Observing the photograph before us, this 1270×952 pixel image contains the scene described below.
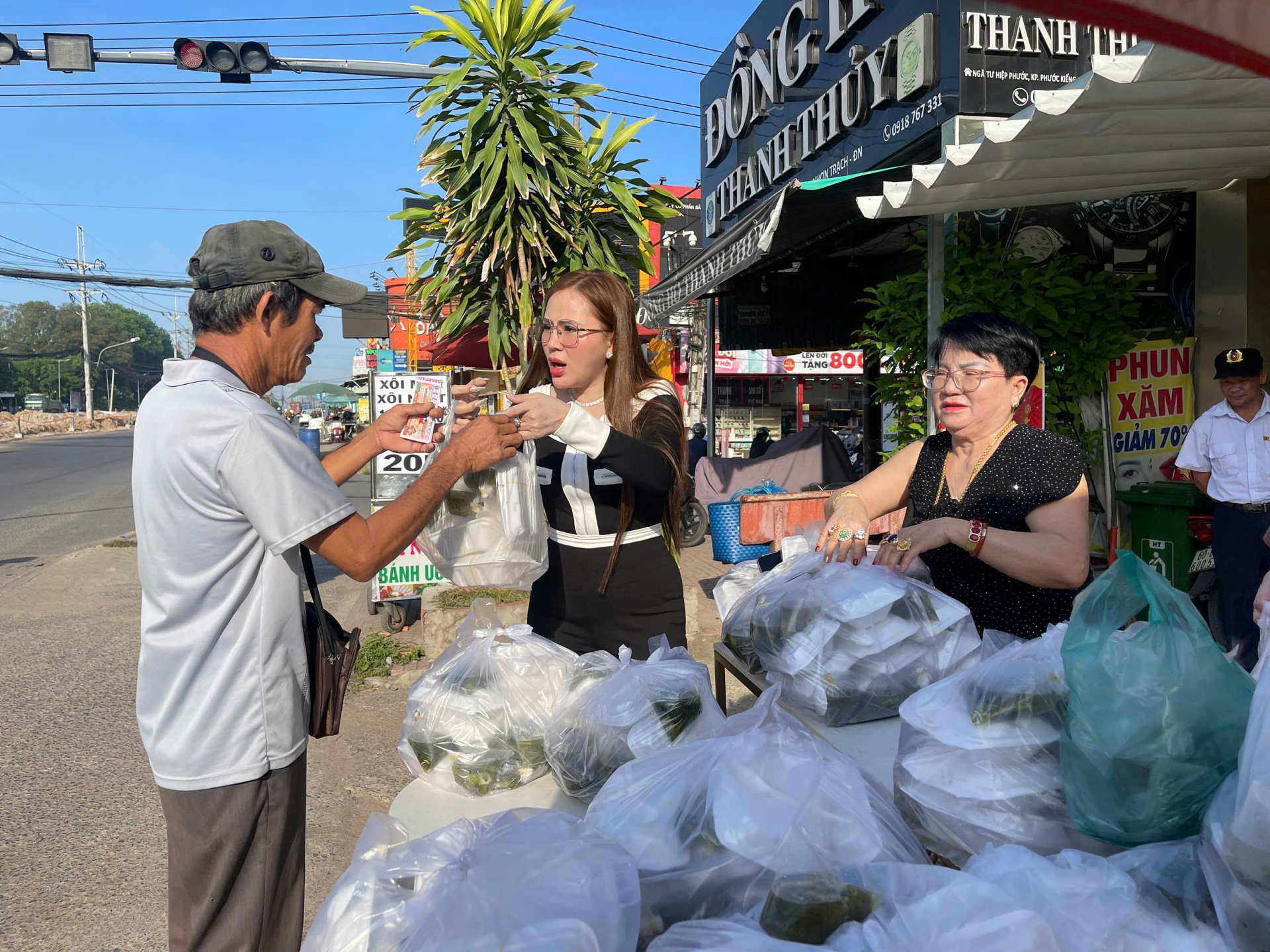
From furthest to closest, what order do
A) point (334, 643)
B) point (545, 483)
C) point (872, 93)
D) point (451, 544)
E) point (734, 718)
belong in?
point (872, 93) < point (545, 483) < point (451, 544) < point (334, 643) < point (734, 718)

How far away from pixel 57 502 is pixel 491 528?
54.9ft

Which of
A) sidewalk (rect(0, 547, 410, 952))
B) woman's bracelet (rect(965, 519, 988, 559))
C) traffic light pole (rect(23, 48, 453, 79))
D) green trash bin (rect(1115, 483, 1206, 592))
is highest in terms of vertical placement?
traffic light pole (rect(23, 48, 453, 79))

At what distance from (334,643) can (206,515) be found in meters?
0.37

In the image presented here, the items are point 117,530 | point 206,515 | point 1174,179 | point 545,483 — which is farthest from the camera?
point 117,530

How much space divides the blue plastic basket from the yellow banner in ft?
9.27

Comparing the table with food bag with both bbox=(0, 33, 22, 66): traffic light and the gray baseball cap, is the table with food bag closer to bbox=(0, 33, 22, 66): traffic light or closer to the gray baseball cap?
the gray baseball cap

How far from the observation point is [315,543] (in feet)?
5.02

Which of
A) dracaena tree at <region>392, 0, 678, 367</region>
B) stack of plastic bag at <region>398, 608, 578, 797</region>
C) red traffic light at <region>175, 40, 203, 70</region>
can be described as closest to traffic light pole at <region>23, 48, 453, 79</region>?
red traffic light at <region>175, 40, 203, 70</region>

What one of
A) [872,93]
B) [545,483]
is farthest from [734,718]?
[872,93]

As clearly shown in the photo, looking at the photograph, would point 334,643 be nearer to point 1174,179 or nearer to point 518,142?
point 518,142

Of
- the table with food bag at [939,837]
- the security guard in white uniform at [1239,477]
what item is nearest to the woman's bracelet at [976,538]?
the table with food bag at [939,837]

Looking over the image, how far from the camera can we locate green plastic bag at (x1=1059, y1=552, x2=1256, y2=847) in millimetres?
987

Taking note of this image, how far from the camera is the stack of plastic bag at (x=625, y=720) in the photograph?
1.59m

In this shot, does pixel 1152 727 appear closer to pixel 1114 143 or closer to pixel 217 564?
pixel 217 564
